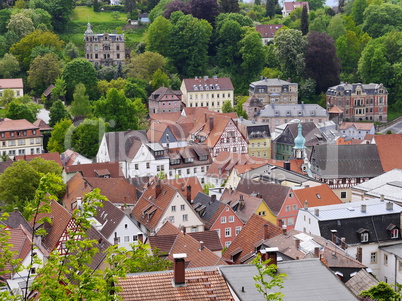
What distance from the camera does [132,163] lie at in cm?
5831

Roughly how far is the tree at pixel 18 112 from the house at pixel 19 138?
2.06 metres

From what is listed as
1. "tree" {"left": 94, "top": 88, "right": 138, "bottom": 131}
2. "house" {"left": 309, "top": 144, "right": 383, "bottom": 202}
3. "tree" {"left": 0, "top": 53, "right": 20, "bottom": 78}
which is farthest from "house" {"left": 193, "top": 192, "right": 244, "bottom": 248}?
"tree" {"left": 0, "top": 53, "right": 20, "bottom": 78}

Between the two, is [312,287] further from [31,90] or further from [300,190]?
[31,90]

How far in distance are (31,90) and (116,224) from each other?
2041 inches

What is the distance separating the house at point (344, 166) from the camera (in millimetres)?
55250

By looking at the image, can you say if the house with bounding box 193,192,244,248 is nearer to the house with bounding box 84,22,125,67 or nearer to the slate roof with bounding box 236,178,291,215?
the slate roof with bounding box 236,178,291,215

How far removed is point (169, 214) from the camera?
137 ft

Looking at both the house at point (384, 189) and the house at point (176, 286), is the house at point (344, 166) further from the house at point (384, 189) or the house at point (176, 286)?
the house at point (176, 286)

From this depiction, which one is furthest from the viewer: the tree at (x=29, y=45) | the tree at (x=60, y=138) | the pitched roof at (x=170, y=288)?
the tree at (x=29, y=45)

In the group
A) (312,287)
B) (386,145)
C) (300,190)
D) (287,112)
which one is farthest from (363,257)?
(287,112)

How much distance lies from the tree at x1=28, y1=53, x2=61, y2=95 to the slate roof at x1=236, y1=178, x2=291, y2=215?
43392 millimetres

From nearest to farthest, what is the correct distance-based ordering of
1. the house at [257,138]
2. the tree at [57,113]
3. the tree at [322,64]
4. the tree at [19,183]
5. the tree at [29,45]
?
the tree at [19,183] → the house at [257,138] → the tree at [57,113] → the tree at [29,45] → the tree at [322,64]

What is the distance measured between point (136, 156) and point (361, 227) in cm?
2619

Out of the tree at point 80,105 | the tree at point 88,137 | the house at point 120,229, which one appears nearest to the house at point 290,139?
the tree at point 88,137
